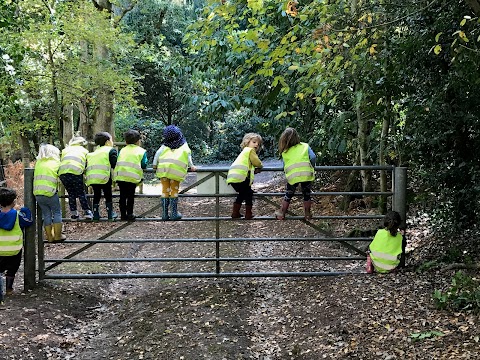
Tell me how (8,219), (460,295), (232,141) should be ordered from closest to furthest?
(460,295)
(8,219)
(232,141)

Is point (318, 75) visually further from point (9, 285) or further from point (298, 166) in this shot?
point (9, 285)

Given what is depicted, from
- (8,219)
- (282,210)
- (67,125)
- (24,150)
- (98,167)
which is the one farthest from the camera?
(24,150)

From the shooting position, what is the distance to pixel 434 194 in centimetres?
743

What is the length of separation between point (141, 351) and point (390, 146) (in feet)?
18.3

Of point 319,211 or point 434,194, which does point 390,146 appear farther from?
point 319,211

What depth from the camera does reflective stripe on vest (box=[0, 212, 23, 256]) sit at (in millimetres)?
6051

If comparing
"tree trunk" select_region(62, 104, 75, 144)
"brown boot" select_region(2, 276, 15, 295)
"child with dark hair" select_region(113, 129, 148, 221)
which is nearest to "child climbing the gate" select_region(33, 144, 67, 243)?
"brown boot" select_region(2, 276, 15, 295)

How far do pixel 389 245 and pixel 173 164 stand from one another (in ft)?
9.38

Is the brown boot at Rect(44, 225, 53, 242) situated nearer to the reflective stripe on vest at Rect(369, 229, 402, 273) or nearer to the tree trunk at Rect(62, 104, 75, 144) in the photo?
the reflective stripe on vest at Rect(369, 229, 402, 273)

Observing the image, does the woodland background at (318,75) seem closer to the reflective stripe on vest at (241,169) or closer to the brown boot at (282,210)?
the reflective stripe on vest at (241,169)

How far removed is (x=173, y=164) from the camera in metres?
6.20

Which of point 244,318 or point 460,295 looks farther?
Answer: point 244,318

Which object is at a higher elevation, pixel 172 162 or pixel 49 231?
pixel 172 162

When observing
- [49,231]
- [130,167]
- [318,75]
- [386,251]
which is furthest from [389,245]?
[49,231]
